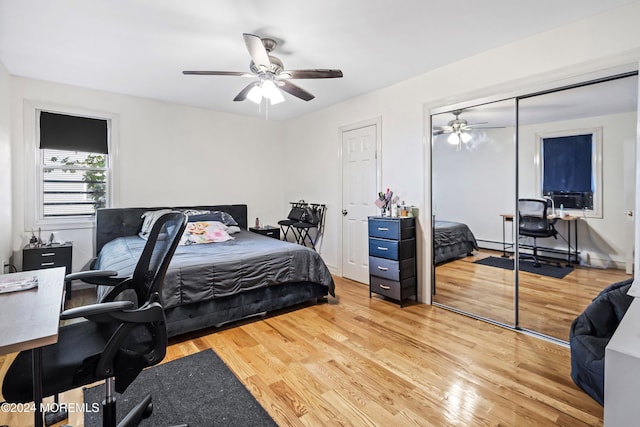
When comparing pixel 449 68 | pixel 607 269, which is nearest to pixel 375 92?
pixel 449 68

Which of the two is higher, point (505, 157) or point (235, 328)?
point (505, 157)

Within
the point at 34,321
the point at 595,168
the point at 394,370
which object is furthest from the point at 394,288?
the point at 34,321

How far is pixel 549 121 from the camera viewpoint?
9.05 ft

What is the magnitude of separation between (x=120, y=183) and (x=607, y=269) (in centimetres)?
525

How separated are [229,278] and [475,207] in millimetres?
2533

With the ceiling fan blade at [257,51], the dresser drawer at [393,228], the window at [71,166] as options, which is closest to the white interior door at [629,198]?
→ the dresser drawer at [393,228]

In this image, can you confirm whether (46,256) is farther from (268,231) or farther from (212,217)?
(268,231)

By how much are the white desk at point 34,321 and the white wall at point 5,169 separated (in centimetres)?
252

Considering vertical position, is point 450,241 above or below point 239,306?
above

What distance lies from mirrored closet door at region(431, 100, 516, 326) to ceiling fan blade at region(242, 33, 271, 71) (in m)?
1.92

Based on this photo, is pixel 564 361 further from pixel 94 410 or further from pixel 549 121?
pixel 94 410

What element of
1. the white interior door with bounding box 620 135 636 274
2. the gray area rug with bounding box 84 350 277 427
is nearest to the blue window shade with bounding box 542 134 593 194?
the white interior door with bounding box 620 135 636 274

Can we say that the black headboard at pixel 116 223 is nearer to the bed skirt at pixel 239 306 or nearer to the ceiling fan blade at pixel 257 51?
the bed skirt at pixel 239 306

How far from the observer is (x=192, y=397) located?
1940mm
